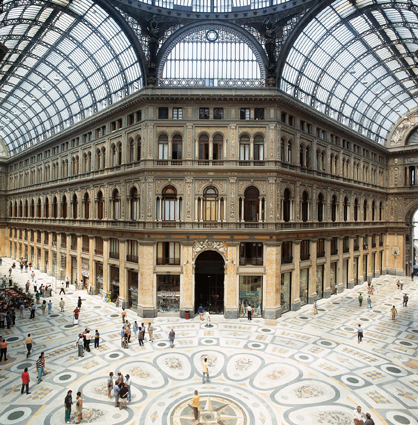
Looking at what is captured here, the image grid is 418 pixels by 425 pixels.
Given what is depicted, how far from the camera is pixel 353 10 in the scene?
3659 centimetres

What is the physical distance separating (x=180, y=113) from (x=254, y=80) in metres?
8.59

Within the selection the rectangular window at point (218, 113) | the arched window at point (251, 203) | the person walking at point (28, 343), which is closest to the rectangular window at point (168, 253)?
the arched window at point (251, 203)

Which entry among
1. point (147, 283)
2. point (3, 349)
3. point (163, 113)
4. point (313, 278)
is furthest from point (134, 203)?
point (313, 278)

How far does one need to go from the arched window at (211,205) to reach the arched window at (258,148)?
18.4ft

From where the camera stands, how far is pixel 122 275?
35.2 metres

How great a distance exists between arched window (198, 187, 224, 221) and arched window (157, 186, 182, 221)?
8.02 feet

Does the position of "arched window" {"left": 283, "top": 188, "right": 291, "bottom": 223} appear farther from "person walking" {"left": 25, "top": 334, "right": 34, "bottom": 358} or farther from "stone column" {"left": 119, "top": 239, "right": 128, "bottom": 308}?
"person walking" {"left": 25, "top": 334, "right": 34, "bottom": 358}

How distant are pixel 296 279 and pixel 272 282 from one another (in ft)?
15.7

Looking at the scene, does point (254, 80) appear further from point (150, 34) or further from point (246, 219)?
point (246, 219)

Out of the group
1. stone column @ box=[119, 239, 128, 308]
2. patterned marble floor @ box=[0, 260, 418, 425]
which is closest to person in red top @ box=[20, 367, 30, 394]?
patterned marble floor @ box=[0, 260, 418, 425]

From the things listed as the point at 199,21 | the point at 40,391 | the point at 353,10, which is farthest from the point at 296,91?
the point at 40,391

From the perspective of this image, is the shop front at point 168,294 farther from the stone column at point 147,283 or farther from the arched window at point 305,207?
the arched window at point 305,207

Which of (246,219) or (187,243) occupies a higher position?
(246,219)

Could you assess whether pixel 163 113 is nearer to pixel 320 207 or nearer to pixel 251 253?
pixel 251 253
